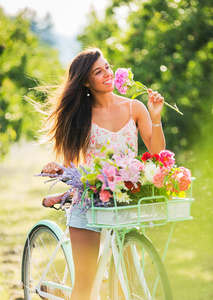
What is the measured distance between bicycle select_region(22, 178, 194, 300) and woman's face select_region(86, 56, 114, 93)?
92cm

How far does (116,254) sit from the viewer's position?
11.4 feet

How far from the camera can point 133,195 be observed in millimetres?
3098

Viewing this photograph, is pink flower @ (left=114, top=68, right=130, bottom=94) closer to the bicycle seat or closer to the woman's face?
the woman's face

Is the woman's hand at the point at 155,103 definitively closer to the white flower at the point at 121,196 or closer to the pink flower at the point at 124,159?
the pink flower at the point at 124,159

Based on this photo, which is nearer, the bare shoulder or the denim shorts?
the denim shorts

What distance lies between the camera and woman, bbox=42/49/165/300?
12.0 feet

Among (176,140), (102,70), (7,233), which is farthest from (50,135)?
(176,140)

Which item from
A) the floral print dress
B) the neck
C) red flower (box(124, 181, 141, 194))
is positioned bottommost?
red flower (box(124, 181, 141, 194))

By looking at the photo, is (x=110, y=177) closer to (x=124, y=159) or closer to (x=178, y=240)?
(x=124, y=159)

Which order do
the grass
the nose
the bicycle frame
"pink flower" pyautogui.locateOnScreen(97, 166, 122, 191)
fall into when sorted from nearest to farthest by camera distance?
"pink flower" pyautogui.locateOnScreen(97, 166, 122, 191)
the bicycle frame
the nose
the grass

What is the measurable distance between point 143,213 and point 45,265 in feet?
6.09

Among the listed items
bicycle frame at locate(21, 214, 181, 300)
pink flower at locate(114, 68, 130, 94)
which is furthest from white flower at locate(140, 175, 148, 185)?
pink flower at locate(114, 68, 130, 94)

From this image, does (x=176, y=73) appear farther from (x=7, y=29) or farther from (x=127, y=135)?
(x=127, y=135)

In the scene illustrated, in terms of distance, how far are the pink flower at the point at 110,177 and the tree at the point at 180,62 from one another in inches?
491
